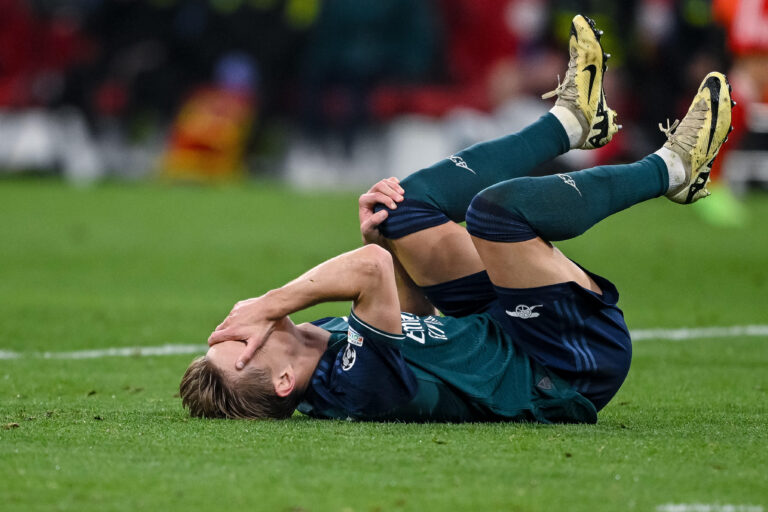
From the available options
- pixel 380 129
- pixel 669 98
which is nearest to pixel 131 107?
pixel 380 129

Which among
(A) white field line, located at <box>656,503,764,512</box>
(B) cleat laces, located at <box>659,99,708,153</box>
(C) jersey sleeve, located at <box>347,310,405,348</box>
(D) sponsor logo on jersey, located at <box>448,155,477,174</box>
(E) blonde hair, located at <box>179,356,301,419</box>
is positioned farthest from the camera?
(D) sponsor logo on jersey, located at <box>448,155,477,174</box>

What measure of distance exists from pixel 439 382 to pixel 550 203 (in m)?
0.80

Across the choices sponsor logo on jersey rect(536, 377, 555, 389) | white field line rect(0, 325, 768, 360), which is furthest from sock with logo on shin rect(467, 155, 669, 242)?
white field line rect(0, 325, 768, 360)

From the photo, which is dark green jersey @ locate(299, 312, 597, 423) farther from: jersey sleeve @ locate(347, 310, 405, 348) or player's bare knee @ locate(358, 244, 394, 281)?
player's bare knee @ locate(358, 244, 394, 281)

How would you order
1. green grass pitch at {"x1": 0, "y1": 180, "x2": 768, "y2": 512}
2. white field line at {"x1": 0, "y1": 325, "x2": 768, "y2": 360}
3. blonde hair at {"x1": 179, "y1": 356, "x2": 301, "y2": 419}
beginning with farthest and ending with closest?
white field line at {"x1": 0, "y1": 325, "x2": 768, "y2": 360} < blonde hair at {"x1": 179, "y1": 356, "x2": 301, "y2": 419} < green grass pitch at {"x1": 0, "y1": 180, "x2": 768, "y2": 512}

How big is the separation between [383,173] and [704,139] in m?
16.4

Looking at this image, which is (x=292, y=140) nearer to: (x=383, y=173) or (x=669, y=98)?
(x=383, y=173)

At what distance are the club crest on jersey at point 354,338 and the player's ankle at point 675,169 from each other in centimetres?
145

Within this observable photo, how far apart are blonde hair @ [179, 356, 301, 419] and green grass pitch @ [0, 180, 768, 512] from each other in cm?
11

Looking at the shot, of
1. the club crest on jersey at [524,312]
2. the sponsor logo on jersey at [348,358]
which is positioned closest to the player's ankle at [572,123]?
the club crest on jersey at [524,312]

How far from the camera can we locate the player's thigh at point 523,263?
5043 millimetres

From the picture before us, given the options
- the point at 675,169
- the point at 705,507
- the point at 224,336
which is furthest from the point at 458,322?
the point at 705,507

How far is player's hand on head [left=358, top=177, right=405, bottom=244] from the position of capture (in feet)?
17.8

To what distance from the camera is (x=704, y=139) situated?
5.54 metres
